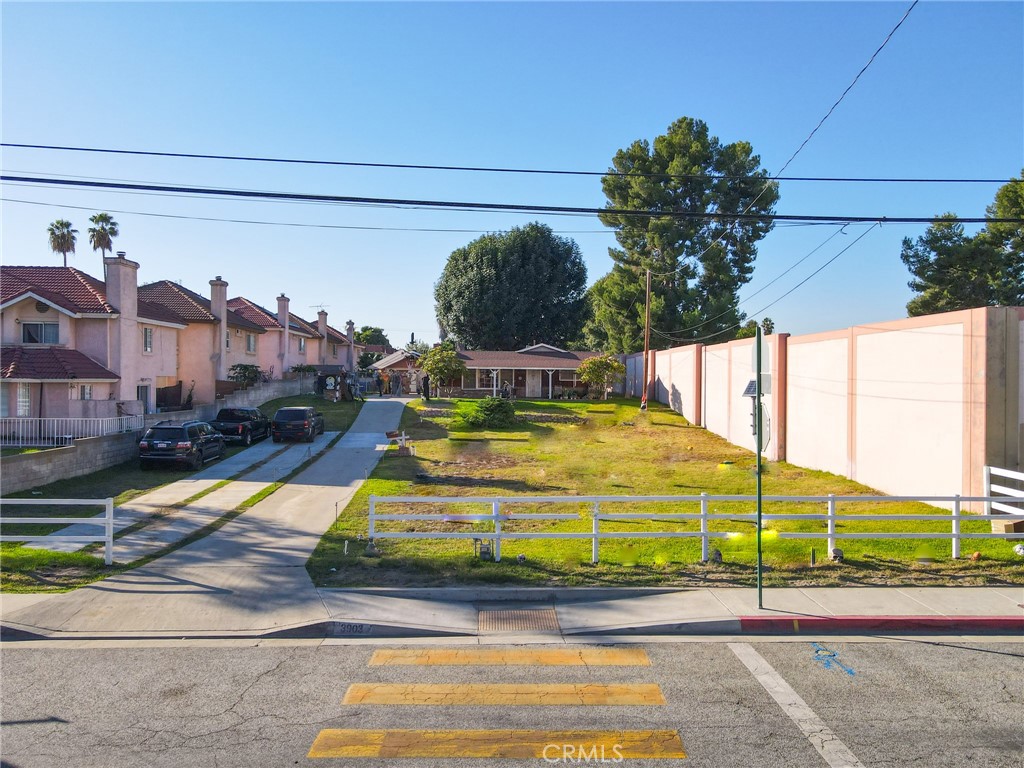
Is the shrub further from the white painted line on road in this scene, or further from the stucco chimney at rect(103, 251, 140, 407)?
the white painted line on road

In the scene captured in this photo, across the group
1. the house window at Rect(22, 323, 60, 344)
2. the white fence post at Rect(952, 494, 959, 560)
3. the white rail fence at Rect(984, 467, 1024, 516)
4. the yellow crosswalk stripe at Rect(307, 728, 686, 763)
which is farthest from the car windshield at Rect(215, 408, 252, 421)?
the white rail fence at Rect(984, 467, 1024, 516)

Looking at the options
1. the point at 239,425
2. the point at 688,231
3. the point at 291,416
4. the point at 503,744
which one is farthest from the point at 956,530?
the point at 688,231

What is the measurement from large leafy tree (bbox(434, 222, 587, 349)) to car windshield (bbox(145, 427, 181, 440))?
44342mm

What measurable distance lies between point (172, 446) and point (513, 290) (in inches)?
1807

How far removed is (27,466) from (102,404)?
7238 millimetres

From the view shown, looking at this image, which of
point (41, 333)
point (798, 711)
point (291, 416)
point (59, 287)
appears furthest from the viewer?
point (291, 416)

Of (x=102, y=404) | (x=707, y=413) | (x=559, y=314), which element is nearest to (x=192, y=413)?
(x=102, y=404)

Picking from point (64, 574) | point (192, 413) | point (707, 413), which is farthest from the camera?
point (707, 413)

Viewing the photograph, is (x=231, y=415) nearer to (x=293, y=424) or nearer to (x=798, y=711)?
(x=293, y=424)

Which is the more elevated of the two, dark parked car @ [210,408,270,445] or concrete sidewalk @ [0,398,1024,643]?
dark parked car @ [210,408,270,445]

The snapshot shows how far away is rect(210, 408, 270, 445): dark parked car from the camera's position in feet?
94.0

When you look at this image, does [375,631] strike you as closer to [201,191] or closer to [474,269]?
[201,191]

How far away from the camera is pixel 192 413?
29922 millimetres

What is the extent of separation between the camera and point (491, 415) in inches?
1351
